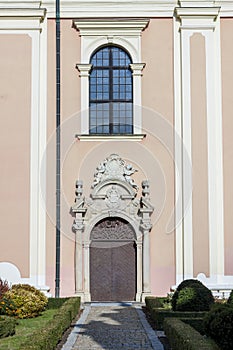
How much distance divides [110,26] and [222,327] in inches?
452

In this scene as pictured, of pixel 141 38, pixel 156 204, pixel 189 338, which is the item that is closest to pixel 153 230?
pixel 156 204

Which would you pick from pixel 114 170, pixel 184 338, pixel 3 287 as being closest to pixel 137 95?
pixel 114 170

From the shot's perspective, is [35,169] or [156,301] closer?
[156,301]

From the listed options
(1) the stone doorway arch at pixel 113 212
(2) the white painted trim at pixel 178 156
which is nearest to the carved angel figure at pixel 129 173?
(1) the stone doorway arch at pixel 113 212

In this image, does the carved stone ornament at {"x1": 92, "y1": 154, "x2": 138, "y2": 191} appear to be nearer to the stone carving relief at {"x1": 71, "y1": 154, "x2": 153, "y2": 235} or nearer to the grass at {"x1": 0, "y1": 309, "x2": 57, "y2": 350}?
the stone carving relief at {"x1": 71, "y1": 154, "x2": 153, "y2": 235}

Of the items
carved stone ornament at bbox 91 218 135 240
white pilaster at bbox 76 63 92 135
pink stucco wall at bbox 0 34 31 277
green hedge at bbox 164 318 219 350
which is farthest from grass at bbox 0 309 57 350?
white pilaster at bbox 76 63 92 135

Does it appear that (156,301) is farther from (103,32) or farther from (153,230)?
(103,32)

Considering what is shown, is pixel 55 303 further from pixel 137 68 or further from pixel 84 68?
pixel 137 68

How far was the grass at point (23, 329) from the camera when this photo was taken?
1072cm

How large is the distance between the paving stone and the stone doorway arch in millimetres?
1799

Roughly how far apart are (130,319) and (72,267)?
152 inches

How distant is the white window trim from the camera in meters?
18.5

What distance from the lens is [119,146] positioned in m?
18.4

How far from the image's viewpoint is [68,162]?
722 inches
